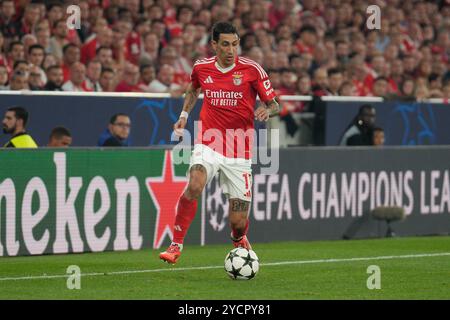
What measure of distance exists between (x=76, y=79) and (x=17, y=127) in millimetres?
1862

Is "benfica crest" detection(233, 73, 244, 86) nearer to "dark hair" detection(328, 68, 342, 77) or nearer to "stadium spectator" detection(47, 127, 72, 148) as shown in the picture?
"stadium spectator" detection(47, 127, 72, 148)

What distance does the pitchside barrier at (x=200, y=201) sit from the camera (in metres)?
13.9

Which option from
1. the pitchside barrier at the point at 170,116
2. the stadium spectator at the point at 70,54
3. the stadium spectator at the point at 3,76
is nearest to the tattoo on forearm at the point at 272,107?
the pitchside barrier at the point at 170,116

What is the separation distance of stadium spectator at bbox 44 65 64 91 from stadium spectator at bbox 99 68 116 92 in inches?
30.3

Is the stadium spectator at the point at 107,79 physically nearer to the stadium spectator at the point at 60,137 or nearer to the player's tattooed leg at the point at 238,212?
the stadium spectator at the point at 60,137

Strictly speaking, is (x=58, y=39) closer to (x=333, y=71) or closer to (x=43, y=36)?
(x=43, y=36)

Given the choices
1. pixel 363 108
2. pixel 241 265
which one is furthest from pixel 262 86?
pixel 363 108

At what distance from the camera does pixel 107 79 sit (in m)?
16.5

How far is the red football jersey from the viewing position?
1177cm

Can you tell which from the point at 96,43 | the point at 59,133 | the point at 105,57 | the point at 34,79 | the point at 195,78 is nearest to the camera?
the point at 195,78

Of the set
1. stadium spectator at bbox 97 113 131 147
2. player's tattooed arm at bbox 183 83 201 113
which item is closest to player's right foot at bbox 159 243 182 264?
player's tattooed arm at bbox 183 83 201 113

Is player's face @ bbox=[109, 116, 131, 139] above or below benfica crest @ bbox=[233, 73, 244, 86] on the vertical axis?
below

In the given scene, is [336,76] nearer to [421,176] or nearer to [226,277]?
[421,176]
